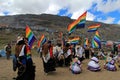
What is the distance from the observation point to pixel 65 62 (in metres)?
19.6

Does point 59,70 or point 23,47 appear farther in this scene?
point 59,70

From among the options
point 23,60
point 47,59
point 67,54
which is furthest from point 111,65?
point 23,60

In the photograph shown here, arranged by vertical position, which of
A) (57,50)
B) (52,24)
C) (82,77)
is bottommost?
(82,77)

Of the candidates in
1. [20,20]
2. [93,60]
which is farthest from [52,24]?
[93,60]

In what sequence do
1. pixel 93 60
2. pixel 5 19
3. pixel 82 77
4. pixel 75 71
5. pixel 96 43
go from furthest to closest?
1. pixel 5 19
2. pixel 96 43
3. pixel 93 60
4. pixel 75 71
5. pixel 82 77

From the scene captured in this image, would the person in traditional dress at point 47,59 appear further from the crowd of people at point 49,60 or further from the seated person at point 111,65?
the seated person at point 111,65

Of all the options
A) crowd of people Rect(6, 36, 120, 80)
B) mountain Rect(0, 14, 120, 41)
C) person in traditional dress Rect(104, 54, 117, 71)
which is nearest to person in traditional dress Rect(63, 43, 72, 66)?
crowd of people Rect(6, 36, 120, 80)

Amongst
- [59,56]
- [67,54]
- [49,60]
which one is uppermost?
[67,54]

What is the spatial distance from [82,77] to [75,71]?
113 cm

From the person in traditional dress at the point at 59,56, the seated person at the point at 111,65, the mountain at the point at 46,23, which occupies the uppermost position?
the mountain at the point at 46,23

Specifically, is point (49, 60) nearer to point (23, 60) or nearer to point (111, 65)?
point (111, 65)

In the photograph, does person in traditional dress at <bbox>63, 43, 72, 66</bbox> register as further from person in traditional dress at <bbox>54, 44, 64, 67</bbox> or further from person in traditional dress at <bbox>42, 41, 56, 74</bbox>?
person in traditional dress at <bbox>42, 41, 56, 74</bbox>

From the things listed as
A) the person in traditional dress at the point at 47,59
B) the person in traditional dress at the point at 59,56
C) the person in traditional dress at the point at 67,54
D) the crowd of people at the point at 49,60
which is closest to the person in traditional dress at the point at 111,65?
the crowd of people at the point at 49,60

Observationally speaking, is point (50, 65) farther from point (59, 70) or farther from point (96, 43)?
point (96, 43)
